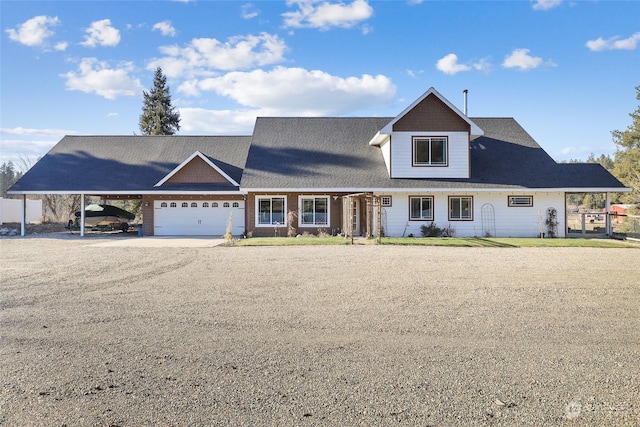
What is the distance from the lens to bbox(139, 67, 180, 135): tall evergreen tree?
4547cm

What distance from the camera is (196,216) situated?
25.0 m

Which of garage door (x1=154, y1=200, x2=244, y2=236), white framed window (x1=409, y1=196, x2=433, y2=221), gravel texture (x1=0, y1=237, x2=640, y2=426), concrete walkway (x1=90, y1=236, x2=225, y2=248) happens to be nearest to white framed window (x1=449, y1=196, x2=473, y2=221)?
white framed window (x1=409, y1=196, x2=433, y2=221)

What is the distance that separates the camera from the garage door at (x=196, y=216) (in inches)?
979

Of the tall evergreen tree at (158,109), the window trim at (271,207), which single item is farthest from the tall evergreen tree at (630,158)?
the tall evergreen tree at (158,109)

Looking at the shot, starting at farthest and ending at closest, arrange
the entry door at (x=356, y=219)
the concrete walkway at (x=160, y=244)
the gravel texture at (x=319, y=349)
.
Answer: the entry door at (x=356, y=219)
the concrete walkway at (x=160, y=244)
the gravel texture at (x=319, y=349)

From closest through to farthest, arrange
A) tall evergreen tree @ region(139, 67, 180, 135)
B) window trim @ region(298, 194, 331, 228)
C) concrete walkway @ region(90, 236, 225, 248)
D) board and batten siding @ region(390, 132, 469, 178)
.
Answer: concrete walkway @ region(90, 236, 225, 248) < board and batten siding @ region(390, 132, 469, 178) < window trim @ region(298, 194, 331, 228) < tall evergreen tree @ region(139, 67, 180, 135)

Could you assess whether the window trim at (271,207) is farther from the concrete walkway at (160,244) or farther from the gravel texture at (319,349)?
the gravel texture at (319,349)

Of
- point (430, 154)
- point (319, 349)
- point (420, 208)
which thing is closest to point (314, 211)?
point (420, 208)

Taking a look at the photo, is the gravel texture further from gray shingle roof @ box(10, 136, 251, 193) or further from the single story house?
gray shingle roof @ box(10, 136, 251, 193)

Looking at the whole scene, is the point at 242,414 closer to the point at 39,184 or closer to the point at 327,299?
the point at 327,299

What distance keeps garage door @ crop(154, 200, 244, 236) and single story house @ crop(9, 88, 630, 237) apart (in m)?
0.05

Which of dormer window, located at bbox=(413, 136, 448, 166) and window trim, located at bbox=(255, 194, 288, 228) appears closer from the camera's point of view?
dormer window, located at bbox=(413, 136, 448, 166)

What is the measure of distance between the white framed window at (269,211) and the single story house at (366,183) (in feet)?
0.17

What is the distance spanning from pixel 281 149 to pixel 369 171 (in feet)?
18.0
